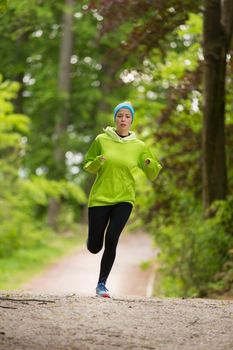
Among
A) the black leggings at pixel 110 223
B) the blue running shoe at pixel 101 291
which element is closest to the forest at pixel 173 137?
the black leggings at pixel 110 223

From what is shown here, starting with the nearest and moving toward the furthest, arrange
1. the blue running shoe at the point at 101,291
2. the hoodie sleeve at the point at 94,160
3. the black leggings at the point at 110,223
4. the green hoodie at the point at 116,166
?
the hoodie sleeve at the point at 94,160 < the green hoodie at the point at 116,166 < the black leggings at the point at 110,223 < the blue running shoe at the point at 101,291

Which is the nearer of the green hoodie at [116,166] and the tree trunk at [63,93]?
the green hoodie at [116,166]

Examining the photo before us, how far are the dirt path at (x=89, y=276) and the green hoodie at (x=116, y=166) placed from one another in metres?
6.53

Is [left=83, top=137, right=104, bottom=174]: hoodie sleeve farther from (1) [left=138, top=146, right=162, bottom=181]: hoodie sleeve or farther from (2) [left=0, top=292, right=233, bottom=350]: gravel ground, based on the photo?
(2) [left=0, top=292, right=233, bottom=350]: gravel ground

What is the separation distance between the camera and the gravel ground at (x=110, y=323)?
20.7 ft

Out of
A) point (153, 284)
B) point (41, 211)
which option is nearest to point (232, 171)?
point (153, 284)

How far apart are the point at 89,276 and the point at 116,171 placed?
12643mm

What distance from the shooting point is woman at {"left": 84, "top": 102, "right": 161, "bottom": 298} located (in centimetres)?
834

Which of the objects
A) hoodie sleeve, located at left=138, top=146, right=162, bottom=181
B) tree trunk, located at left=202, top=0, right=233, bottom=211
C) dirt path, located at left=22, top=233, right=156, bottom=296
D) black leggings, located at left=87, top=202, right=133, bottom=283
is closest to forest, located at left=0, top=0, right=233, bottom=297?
tree trunk, located at left=202, top=0, right=233, bottom=211

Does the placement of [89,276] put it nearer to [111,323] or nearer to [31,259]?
[31,259]

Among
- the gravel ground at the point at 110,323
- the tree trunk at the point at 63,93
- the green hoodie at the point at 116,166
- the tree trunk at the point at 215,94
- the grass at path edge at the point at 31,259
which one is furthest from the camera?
the tree trunk at the point at 63,93

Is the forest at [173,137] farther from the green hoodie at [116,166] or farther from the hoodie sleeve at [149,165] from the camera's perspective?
the hoodie sleeve at [149,165]

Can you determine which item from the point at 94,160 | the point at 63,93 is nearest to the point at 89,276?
the point at 94,160

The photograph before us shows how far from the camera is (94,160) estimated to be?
8.20m
